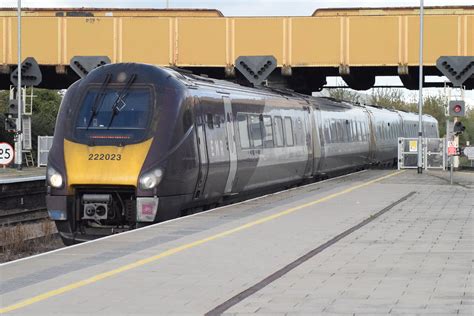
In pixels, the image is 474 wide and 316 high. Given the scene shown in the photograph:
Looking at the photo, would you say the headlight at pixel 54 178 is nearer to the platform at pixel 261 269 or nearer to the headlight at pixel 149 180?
the headlight at pixel 149 180

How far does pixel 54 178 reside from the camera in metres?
15.8

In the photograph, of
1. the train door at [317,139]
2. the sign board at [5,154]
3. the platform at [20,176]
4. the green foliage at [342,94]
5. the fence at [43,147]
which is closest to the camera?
the platform at [20,176]

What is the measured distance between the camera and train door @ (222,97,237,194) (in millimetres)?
19172

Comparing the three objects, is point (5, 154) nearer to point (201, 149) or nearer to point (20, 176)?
point (20, 176)

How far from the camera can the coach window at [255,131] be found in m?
21.3

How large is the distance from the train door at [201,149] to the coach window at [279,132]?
6447 millimetres

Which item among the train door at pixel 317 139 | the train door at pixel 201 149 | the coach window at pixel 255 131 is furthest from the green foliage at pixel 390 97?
the train door at pixel 201 149

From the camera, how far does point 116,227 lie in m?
15.6

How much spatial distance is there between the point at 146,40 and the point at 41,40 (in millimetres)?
4936

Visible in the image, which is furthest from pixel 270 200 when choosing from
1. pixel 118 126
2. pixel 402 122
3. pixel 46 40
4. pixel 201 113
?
pixel 402 122

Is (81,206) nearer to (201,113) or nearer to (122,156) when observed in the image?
(122,156)

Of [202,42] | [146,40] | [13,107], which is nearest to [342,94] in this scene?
[202,42]

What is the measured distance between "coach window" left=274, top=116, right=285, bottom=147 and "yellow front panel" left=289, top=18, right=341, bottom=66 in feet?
54.6

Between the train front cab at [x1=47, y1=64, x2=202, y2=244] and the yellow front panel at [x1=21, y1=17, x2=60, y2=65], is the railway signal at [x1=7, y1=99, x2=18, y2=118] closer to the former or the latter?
the yellow front panel at [x1=21, y1=17, x2=60, y2=65]
